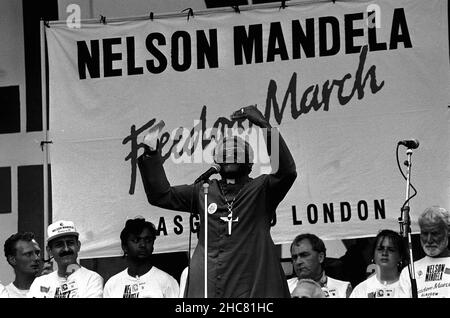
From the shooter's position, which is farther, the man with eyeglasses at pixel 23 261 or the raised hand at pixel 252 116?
the man with eyeglasses at pixel 23 261

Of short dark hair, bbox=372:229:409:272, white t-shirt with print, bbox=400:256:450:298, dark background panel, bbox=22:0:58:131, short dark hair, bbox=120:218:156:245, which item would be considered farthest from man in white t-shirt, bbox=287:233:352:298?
dark background panel, bbox=22:0:58:131

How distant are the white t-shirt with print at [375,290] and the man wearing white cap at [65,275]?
177 cm

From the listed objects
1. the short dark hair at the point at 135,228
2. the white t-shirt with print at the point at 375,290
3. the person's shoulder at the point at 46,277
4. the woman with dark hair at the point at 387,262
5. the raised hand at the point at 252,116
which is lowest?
the white t-shirt with print at the point at 375,290

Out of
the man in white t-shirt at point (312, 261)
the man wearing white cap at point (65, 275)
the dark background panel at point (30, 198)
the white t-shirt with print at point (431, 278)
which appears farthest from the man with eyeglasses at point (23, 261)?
the white t-shirt with print at point (431, 278)

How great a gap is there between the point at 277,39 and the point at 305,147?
33.1 inches

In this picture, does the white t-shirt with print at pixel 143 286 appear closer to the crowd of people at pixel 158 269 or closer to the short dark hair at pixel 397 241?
the crowd of people at pixel 158 269

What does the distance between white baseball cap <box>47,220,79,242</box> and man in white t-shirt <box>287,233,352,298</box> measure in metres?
1.64

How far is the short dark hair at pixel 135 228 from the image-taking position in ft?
26.6

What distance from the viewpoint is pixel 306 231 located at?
326 inches

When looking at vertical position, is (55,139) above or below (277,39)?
below

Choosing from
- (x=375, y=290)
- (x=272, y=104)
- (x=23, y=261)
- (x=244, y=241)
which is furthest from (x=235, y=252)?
(x=23, y=261)

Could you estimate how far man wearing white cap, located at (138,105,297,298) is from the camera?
256 inches
